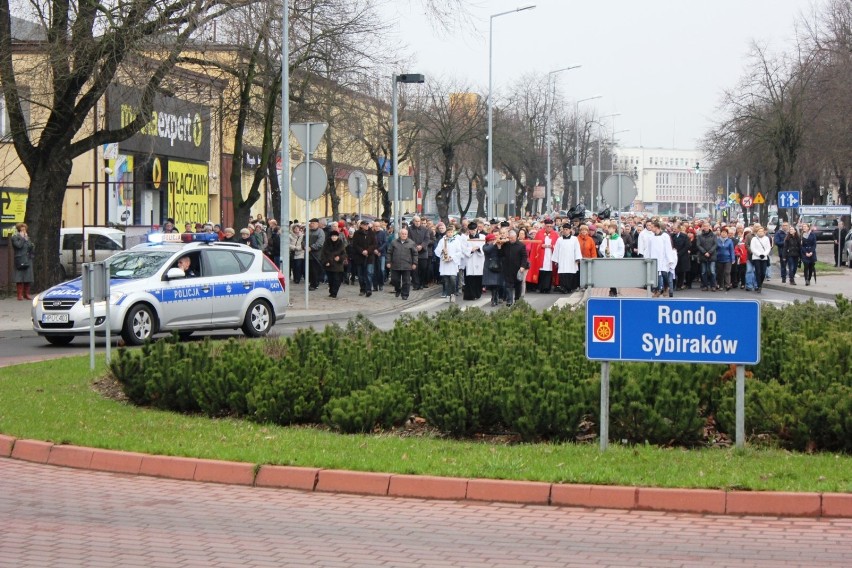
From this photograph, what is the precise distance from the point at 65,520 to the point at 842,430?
18.3ft

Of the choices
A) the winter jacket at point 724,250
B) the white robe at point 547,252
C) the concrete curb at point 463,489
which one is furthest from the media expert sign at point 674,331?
the winter jacket at point 724,250

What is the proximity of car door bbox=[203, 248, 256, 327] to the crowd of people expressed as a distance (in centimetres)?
656

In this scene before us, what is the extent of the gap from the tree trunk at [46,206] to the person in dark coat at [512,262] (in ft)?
32.5

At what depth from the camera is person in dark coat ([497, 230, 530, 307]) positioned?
27.8 m

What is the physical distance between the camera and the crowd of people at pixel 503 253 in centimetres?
2998

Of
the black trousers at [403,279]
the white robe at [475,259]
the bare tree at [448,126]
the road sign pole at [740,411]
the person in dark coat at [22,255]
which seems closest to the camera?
the road sign pole at [740,411]

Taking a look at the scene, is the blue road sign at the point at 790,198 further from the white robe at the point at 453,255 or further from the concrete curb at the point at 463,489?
the concrete curb at the point at 463,489

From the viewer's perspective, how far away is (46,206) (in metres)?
29.0

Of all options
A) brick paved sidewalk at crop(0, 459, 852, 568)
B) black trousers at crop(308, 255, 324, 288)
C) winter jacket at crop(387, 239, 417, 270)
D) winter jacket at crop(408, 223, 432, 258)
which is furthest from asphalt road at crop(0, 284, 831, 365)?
brick paved sidewalk at crop(0, 459, 852, 568)

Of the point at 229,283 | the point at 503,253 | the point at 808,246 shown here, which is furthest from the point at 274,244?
the point at 808,246

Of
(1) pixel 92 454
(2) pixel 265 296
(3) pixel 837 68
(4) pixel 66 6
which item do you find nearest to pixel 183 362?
(1) pixel 92 454

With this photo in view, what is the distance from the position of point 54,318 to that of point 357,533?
13.0 m

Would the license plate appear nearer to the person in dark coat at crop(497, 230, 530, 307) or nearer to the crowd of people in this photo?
the crowd of people

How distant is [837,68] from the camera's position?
54281 millimetres
